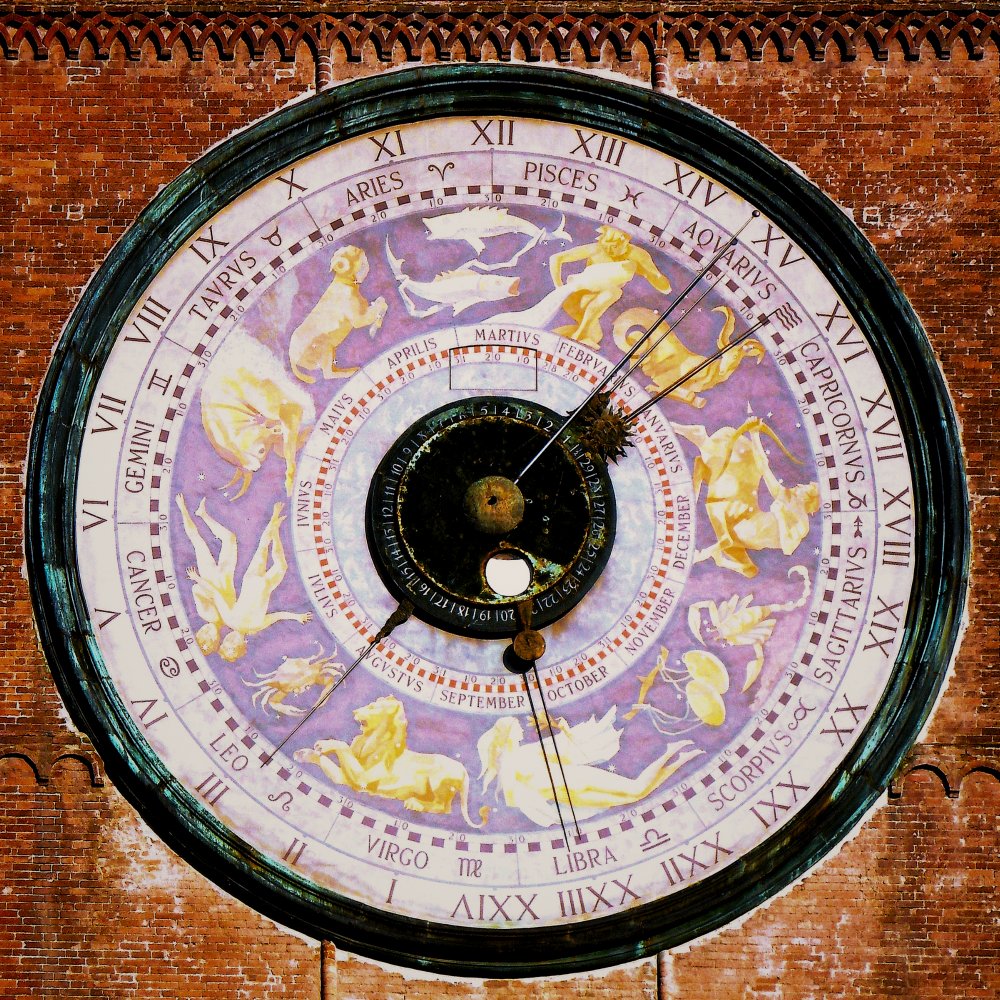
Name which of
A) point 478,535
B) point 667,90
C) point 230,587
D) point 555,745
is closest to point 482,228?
point 667,90

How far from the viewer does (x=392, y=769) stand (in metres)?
12.6

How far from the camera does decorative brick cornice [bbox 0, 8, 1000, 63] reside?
1298 cm

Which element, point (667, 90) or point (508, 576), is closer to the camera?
point (508, 576)

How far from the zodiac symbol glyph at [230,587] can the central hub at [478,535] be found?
20.1 inches

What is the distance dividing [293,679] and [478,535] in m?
1.20

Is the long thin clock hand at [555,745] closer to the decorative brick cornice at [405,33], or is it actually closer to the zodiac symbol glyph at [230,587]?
the zodiac symbol glyph at [230,587]

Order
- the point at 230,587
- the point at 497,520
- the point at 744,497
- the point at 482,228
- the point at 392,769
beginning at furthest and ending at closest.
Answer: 1. the point at 482,228
2. the point at 744,497
3. the point at 230,587
4. the point at 392,769
5. the point at 497,520

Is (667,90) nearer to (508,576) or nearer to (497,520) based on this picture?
(497,520)

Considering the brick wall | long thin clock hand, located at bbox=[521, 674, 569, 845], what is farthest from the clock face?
the brick wall

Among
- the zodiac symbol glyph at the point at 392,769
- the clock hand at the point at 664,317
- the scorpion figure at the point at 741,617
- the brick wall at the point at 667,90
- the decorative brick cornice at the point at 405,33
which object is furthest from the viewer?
the decorative brick cornice at the point at 405,33

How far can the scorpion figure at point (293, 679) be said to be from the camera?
12.6 meters

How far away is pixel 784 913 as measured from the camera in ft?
41.0

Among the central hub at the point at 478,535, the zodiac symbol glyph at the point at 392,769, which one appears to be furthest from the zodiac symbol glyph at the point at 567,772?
the central hub at the point at 478,535

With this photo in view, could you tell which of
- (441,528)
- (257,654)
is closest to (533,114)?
(441,528)
